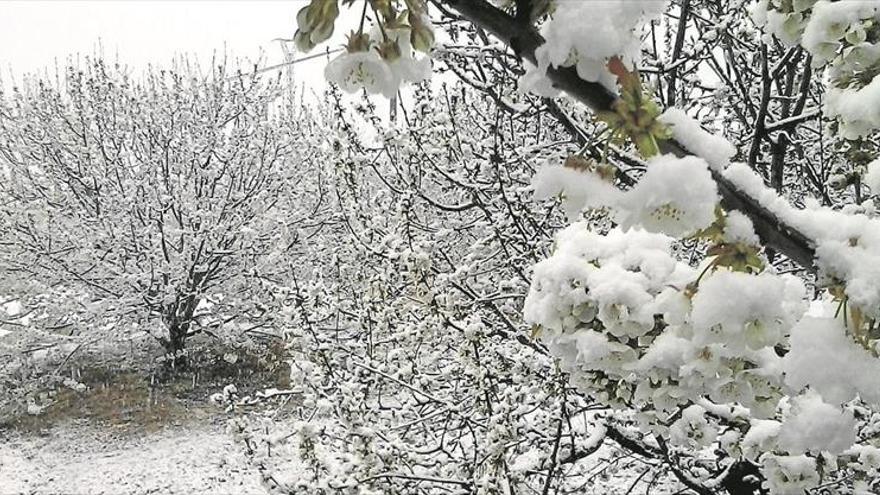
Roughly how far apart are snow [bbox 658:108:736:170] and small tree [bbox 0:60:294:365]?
361 inches

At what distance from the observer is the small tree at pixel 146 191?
9828 mm

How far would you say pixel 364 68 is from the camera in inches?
39.4

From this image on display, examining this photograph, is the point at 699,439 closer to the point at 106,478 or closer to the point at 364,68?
the point at 364,68

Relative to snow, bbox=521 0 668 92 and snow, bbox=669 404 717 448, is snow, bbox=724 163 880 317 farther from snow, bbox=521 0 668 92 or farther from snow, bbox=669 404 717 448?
snow, bbox=669 404 717 448

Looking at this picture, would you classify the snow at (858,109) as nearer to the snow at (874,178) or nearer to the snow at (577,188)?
the snow at (874,178)

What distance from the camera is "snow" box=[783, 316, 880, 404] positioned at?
39.6 inches

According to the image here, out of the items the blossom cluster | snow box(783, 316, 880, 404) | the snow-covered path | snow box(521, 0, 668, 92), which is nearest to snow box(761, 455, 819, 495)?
the blossom cluster

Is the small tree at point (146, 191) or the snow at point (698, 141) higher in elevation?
the small tree at point (146, 191)

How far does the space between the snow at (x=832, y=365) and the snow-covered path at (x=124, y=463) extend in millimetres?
6156

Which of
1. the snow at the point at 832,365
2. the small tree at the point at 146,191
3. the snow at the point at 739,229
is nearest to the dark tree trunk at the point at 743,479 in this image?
the snow at the point at 832,365

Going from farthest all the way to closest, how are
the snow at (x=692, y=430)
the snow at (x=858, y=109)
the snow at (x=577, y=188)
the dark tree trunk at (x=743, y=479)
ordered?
the dark tree trunk at (x=743, y=479), the snow at (x=692, y=430), the snow at (x=858, y=109), the snow at (x=577, y=188)

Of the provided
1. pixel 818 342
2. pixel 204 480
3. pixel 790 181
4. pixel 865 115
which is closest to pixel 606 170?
pixel 818 342

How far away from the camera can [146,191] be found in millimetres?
9906

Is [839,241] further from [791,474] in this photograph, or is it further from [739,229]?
[791,474]
